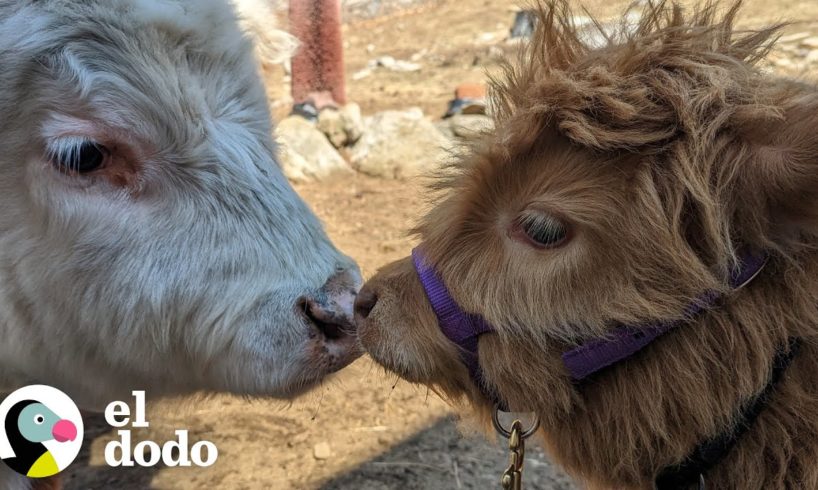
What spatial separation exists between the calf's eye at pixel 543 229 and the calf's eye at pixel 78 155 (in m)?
1.16

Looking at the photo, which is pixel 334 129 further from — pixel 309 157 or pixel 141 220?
pixel 141 220

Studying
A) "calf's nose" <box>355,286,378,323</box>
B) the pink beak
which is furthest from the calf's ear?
the pink beak

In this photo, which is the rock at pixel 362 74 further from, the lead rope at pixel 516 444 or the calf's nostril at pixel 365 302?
the lead rope at pixel 516 444

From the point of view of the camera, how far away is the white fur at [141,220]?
6.34ft

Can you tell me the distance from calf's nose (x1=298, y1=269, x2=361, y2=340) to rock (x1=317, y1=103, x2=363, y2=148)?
5872 millimetres

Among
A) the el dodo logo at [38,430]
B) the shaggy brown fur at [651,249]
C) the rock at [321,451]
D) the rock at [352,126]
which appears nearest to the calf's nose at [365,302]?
the shaggy brown fur at [651,249]

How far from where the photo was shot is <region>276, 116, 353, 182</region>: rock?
7109mm

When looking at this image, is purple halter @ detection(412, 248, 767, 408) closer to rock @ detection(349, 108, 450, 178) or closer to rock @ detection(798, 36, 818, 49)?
rock @ detection(349, 108, 450, 178)

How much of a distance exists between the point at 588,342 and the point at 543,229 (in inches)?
11.0

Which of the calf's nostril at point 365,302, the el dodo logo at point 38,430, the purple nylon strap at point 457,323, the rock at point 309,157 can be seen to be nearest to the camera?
the purple nylon strap at point 457,323

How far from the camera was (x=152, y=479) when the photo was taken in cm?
341

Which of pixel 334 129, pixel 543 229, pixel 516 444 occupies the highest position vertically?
pixel 543 229

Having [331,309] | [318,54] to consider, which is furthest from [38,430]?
[318,54]

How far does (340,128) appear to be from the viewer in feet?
25.6
